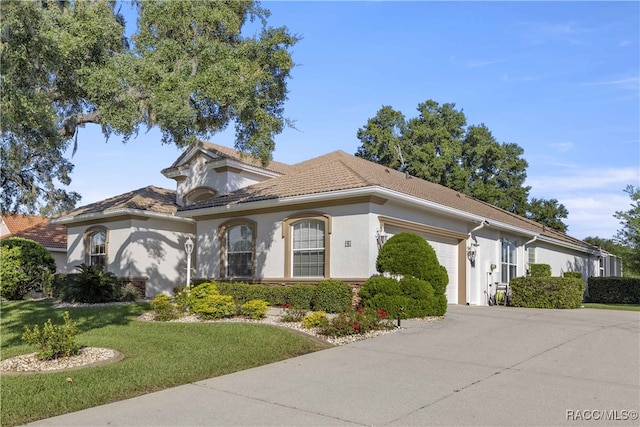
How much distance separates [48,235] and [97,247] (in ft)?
30.6

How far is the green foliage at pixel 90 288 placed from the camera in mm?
17344

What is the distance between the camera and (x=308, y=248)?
53.1ft

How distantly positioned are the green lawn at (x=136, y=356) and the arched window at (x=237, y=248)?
5023 mm

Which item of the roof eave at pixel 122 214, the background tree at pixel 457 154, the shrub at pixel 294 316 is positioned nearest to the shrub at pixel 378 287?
the shrub at pixel 294 316

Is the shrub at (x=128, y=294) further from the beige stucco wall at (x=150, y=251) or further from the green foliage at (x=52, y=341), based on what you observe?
the green foliage at (x=52, y=341)

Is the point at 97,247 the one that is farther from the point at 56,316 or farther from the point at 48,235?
the point at 48,235

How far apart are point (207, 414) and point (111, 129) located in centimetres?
741

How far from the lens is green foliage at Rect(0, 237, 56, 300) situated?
792 inches

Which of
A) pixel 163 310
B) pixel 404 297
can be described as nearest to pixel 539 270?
pixel 404 297

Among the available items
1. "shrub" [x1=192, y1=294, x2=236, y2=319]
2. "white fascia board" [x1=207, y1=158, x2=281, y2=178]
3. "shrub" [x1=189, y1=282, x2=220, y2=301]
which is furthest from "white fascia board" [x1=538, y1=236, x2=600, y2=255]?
"shrub" [x1=192, y1=294, x2=236, y2=319]

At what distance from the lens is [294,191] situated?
16.5 meters

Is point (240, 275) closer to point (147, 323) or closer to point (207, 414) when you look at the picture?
point (147, 323)

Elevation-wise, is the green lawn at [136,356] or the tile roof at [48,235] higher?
the tile roof at [48,235]

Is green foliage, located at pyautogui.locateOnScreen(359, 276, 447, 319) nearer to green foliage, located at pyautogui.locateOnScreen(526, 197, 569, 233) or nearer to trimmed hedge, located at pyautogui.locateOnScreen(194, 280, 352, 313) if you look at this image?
trimmed hedge, located at pyautogui.locateOnScreen(194, 280, 352, 313)
